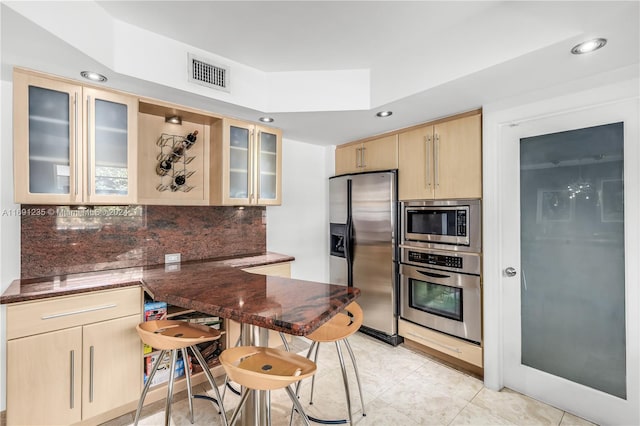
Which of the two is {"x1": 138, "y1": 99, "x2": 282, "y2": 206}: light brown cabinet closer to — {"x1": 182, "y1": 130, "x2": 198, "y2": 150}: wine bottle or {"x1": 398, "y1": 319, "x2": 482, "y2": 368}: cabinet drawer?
{"x1": 182, "y1": 130, "x2": 198, "y2": 150}: wine bottle

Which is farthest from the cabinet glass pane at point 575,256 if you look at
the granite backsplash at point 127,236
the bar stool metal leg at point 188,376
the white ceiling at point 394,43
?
the granite backsplash at point 127,236

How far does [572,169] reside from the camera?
2117mm

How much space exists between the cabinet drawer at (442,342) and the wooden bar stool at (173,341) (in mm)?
1963

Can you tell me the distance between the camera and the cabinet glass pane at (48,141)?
1896 mm

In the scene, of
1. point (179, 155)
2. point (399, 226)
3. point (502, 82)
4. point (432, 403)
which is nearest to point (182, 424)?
point (432, 403)

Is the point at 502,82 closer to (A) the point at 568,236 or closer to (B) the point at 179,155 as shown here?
(A) the point at 568,236

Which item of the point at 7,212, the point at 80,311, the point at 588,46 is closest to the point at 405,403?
the point at 80,311

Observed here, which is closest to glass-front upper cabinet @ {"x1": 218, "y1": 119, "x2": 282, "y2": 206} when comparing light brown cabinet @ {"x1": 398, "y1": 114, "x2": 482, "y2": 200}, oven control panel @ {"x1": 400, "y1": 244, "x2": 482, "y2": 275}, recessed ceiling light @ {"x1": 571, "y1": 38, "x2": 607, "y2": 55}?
light brown cabinet @ {"x1": 398, "y1": 114, "x2": 482, "y2": 200}

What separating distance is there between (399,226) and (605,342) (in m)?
1.72

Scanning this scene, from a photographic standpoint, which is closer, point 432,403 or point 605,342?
point 605,342

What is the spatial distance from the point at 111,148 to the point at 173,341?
148 cm

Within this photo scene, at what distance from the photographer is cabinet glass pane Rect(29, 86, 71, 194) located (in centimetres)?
190

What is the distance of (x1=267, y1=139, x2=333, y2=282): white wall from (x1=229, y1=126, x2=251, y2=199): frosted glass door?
654 mm

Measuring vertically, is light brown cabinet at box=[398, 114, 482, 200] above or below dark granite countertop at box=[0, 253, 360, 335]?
above
